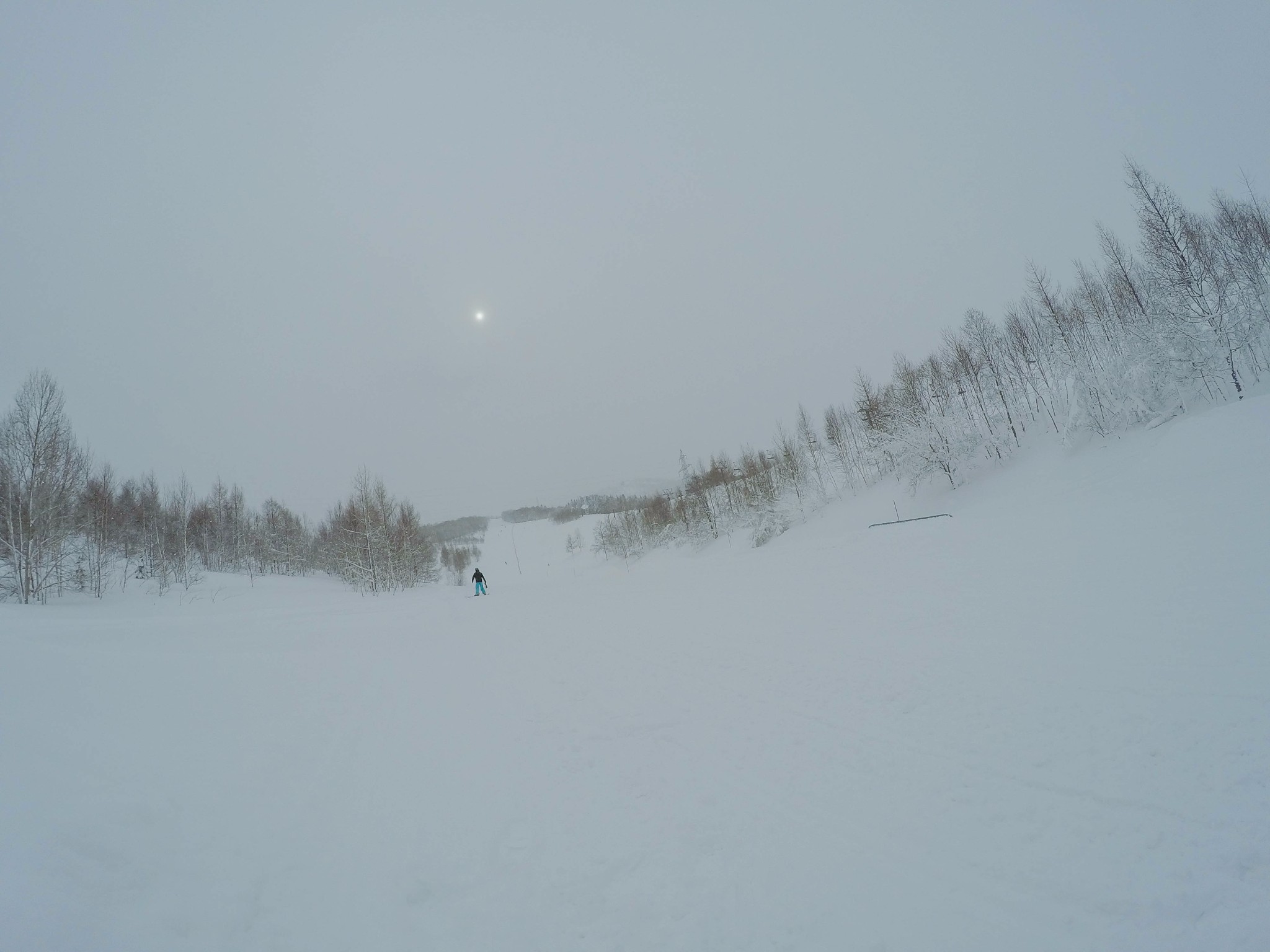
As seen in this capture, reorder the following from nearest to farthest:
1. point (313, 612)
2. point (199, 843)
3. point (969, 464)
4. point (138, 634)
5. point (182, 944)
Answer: point (182, 944) → point (199, 843) → point (138, 634) → point (313, 612) → point (969, 464)

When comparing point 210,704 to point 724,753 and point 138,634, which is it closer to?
point 724,753

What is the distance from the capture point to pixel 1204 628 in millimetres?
5348

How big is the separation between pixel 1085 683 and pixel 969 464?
1447 inches

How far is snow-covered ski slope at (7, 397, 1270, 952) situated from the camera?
98.6 inches

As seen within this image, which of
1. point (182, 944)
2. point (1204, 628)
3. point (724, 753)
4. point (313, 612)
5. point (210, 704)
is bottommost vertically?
point (1204, 628)

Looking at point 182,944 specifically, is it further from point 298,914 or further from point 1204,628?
point 1204,628

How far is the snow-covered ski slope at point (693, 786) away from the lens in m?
2.50

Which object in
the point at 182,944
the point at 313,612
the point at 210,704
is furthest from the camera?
the point at 313,612

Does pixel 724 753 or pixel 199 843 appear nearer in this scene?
pixel 199 843

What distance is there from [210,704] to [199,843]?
291cm

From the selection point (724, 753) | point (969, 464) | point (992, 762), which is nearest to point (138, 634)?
point (724, 753)

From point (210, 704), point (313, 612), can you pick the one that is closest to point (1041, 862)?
point (210, 704)

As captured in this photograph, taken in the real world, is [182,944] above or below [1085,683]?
above

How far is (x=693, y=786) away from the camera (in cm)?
400
